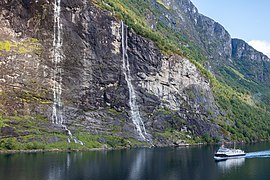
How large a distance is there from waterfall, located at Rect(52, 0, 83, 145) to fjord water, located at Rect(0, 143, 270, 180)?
71.4 feet

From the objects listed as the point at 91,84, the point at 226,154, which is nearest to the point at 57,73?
the point at 91,84

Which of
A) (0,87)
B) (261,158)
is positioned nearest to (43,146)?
(0,87)

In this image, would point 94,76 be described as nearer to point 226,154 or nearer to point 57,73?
point 57,73

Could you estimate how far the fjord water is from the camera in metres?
66.8

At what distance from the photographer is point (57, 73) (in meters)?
127

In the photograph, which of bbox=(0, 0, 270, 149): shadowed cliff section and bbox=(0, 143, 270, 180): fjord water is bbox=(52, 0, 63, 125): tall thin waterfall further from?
bbox=(0, 143, 270, 180): fjord water

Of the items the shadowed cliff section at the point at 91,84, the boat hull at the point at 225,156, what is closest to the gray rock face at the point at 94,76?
the shadowed cliff section at the point at 91,84

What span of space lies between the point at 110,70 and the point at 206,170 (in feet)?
221

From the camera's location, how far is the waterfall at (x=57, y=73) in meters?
117

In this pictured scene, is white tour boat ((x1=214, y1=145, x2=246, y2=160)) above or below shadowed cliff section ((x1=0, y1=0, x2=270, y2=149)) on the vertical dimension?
below

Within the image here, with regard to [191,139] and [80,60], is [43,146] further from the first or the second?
[191,139]

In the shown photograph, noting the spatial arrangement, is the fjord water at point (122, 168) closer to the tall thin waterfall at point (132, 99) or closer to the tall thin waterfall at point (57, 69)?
the tall thin waterfall at point (57, 69)

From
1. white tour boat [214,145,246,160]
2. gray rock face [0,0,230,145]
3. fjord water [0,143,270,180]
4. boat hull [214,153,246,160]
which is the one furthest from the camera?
gray rock face [0,0,230,145]

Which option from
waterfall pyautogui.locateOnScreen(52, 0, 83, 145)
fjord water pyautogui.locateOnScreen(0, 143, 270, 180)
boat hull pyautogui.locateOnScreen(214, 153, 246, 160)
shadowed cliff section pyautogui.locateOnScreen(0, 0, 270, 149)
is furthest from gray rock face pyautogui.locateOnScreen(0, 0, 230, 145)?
boat hull pyautogui.locateOnScreen(214, 153, 246, 160)
